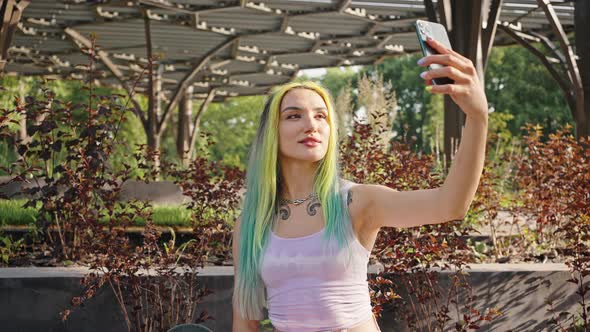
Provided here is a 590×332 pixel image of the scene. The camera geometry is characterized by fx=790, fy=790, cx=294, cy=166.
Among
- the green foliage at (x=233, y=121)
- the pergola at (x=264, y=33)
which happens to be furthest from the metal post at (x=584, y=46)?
the green foliage at (x=233, y=121)

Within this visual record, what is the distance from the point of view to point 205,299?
13.8ft

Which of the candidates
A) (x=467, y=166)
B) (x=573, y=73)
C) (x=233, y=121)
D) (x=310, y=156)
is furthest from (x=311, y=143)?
(x=233, y=121)

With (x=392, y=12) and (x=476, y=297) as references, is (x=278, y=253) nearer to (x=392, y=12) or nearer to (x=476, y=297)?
(x=476, y=297)

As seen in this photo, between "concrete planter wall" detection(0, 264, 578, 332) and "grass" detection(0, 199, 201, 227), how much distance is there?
204 cm

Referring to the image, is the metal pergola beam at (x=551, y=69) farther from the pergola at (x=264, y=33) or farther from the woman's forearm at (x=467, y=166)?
the woman's forearm at (x=467, y=166)

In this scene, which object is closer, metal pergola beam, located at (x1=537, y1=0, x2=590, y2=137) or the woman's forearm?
the woman's forearm

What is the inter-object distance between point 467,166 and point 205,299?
268cm

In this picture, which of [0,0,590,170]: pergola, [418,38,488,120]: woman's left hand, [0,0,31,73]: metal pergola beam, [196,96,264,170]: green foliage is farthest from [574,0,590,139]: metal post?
[196,96,264,170]: green foliage

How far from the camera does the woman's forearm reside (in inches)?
67.5

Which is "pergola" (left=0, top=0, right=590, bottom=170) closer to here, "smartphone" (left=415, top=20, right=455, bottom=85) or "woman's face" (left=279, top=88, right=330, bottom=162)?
"woman's face" (left=279, top=88, right=330, bottom=162)

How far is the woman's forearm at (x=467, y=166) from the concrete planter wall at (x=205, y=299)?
252cm

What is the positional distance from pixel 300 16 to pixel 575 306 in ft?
36.8

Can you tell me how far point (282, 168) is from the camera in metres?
2.31

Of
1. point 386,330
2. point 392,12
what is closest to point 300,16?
point 392,12
